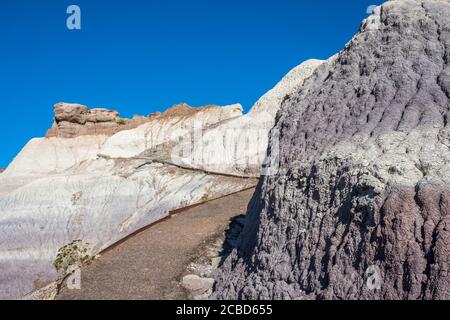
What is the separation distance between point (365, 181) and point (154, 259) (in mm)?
6472

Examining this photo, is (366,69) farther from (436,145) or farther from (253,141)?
(253,141)

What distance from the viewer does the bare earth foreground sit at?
10312 mm

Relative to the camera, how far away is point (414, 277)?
6633 mm

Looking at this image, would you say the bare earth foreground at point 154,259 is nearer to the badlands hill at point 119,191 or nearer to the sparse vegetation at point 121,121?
the badlands hill at point 119,191

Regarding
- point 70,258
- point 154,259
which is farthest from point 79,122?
point 154,259

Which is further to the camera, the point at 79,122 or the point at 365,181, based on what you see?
A: the point at 79,122

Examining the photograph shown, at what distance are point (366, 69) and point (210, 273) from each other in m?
5.73

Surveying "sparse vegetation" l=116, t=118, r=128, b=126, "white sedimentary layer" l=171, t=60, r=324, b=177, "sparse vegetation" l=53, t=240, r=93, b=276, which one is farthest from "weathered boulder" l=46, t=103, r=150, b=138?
"sparse vegetation" l=53, t=240, r=93, b=276

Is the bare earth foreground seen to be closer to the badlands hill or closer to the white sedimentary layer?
the badlands hill

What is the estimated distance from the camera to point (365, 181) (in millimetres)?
7773

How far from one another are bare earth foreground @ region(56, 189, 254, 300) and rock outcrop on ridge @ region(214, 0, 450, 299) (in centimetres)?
157

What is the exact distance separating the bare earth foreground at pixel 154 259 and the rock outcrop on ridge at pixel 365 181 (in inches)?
61.8

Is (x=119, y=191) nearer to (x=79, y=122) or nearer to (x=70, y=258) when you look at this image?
(x=70, y=258)
